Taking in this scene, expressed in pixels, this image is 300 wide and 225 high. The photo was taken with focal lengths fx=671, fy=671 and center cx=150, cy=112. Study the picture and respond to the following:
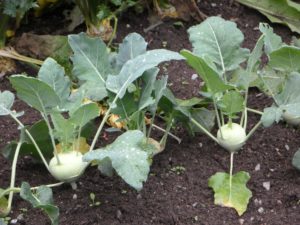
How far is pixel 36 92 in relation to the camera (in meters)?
1.94

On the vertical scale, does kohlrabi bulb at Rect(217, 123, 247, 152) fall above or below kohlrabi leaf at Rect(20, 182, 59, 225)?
below

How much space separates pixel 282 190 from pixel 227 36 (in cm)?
58

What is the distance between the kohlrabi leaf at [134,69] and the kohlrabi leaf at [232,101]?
223 millimetres

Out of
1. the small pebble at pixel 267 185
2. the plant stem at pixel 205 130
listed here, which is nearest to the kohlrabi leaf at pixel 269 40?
the plant stem at pixel 205 130

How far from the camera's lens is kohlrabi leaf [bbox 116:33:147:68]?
2.22 metres

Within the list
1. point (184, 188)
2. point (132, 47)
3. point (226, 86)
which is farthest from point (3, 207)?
point (226, 86)

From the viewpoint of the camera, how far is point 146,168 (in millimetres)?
1797

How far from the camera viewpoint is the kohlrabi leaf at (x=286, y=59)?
2129 millimetres

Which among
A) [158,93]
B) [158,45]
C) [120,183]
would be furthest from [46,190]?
[158,45]

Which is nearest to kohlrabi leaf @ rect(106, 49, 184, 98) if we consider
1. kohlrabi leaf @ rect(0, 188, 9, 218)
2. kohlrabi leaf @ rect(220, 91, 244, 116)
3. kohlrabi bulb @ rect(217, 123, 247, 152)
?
kohlrabi leaf @ rect(220, 91, 244, 116)

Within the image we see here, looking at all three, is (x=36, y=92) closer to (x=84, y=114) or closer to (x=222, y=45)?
(x=84, y=114)

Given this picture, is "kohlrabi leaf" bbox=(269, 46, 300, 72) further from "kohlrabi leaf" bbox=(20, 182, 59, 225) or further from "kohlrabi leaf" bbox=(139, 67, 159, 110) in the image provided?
"kohlrabi leaf" bbox=(20, 182, 59, 225)

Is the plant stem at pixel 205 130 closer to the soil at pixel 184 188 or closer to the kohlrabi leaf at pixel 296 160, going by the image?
the soil at pixel 184 188

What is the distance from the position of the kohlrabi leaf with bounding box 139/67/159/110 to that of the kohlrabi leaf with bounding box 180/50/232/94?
12 centimetres
